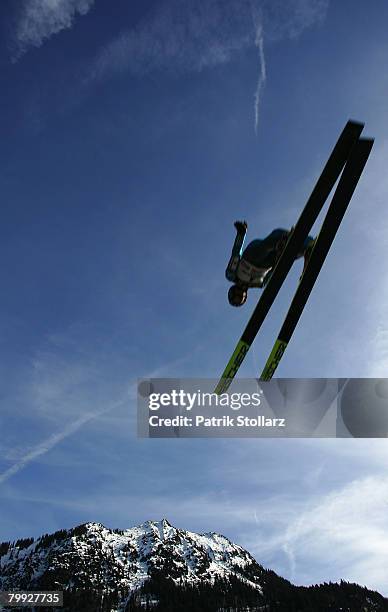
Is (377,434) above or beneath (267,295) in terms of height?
beneath

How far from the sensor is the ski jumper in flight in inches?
512

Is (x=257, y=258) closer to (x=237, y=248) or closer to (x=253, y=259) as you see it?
(x=253, y=259)

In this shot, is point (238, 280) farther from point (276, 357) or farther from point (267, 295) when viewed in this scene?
point (276, 357)

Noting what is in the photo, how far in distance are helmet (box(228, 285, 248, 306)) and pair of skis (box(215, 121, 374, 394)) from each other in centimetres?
64

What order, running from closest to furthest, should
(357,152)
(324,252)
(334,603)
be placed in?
1. (357,152)
2. (324,252)
3. (334,603)

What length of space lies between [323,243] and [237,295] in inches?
134

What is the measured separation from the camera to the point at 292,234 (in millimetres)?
12289

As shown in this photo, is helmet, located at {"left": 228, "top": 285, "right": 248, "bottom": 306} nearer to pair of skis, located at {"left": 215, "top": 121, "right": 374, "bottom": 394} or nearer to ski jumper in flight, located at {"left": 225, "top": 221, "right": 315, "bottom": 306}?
ski jumper in flight, located at {"left": 225, "top": 221, "right": 315, "bottom": 306}

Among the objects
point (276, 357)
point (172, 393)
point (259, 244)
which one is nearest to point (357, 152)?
point (259, 244)

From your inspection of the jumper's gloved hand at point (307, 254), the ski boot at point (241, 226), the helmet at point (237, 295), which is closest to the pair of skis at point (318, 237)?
the jumper's gloved hand at point (307, 254)

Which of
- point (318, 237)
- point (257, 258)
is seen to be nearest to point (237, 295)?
point (257, 258)

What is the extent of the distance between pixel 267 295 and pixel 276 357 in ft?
8.10

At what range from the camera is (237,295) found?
583 inches

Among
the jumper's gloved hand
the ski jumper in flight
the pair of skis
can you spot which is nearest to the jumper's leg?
the ski jumper in flight
